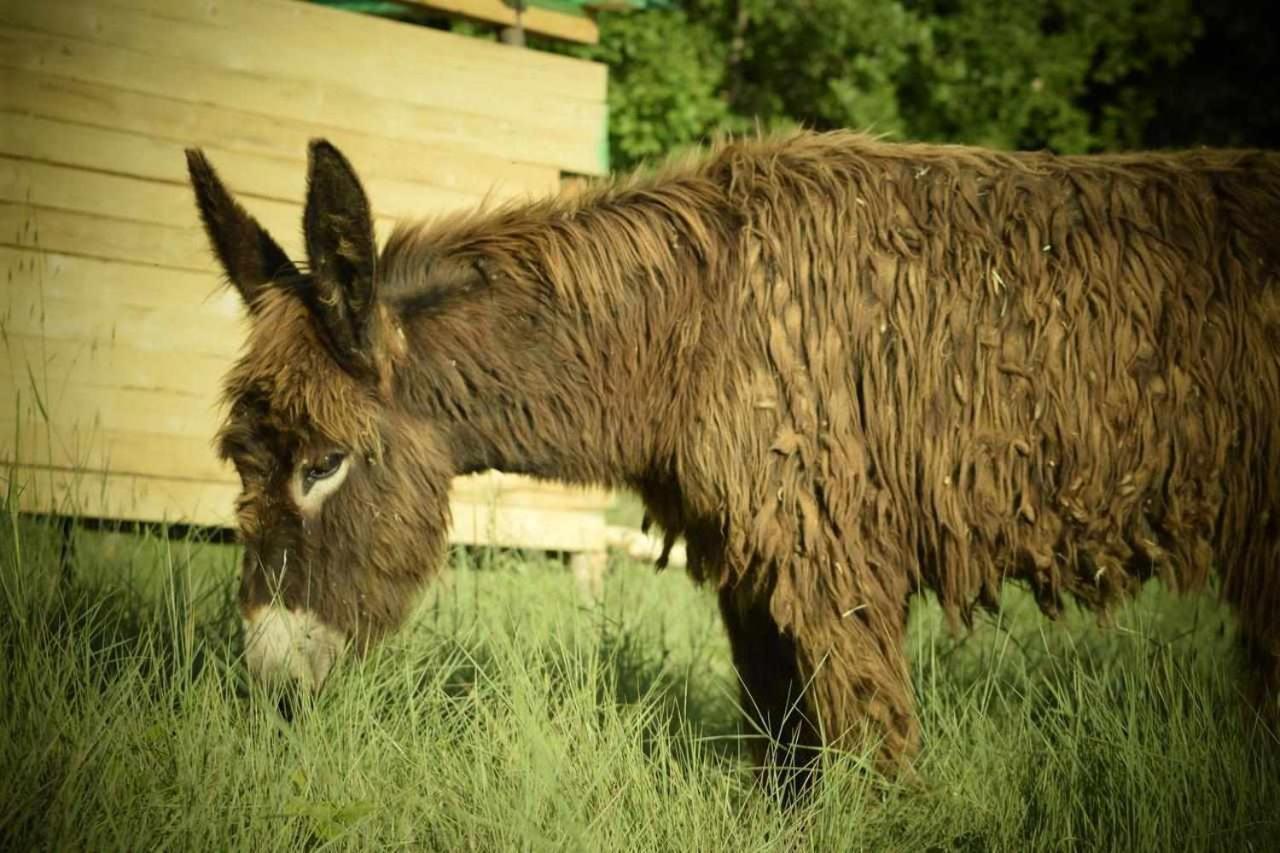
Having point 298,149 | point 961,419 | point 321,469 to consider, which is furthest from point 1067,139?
point 321,469

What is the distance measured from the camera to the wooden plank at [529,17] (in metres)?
6.01

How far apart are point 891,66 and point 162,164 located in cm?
680

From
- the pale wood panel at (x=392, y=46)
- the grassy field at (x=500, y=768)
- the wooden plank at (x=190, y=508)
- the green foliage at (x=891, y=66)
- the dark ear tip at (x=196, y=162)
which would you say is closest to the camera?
the grassy field at (x=500, y=768)

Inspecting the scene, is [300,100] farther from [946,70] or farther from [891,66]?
[946,70]

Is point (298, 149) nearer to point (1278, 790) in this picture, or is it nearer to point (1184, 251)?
point (1184, 251)

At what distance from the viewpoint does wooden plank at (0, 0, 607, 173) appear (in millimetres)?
4824

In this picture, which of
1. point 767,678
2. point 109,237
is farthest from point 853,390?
point 109,237

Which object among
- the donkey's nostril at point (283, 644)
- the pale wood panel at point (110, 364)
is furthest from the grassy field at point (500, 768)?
the pale wood panel at point (110, 364)

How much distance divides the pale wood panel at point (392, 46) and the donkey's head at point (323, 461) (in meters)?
1.94

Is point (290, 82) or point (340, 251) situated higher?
point (290, 82)

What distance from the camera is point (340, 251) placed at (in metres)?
3.28

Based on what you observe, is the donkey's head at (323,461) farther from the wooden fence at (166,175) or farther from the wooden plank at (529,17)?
the wooden plank at (529,17)

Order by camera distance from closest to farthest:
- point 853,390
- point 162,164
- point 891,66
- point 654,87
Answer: point 853,390 < point 162,164 < point 654,87 < point 891,66

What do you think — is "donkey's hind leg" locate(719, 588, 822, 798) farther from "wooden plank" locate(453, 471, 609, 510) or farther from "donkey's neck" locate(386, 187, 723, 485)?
"wooden plank" locate(453, 471, 609, 510)
